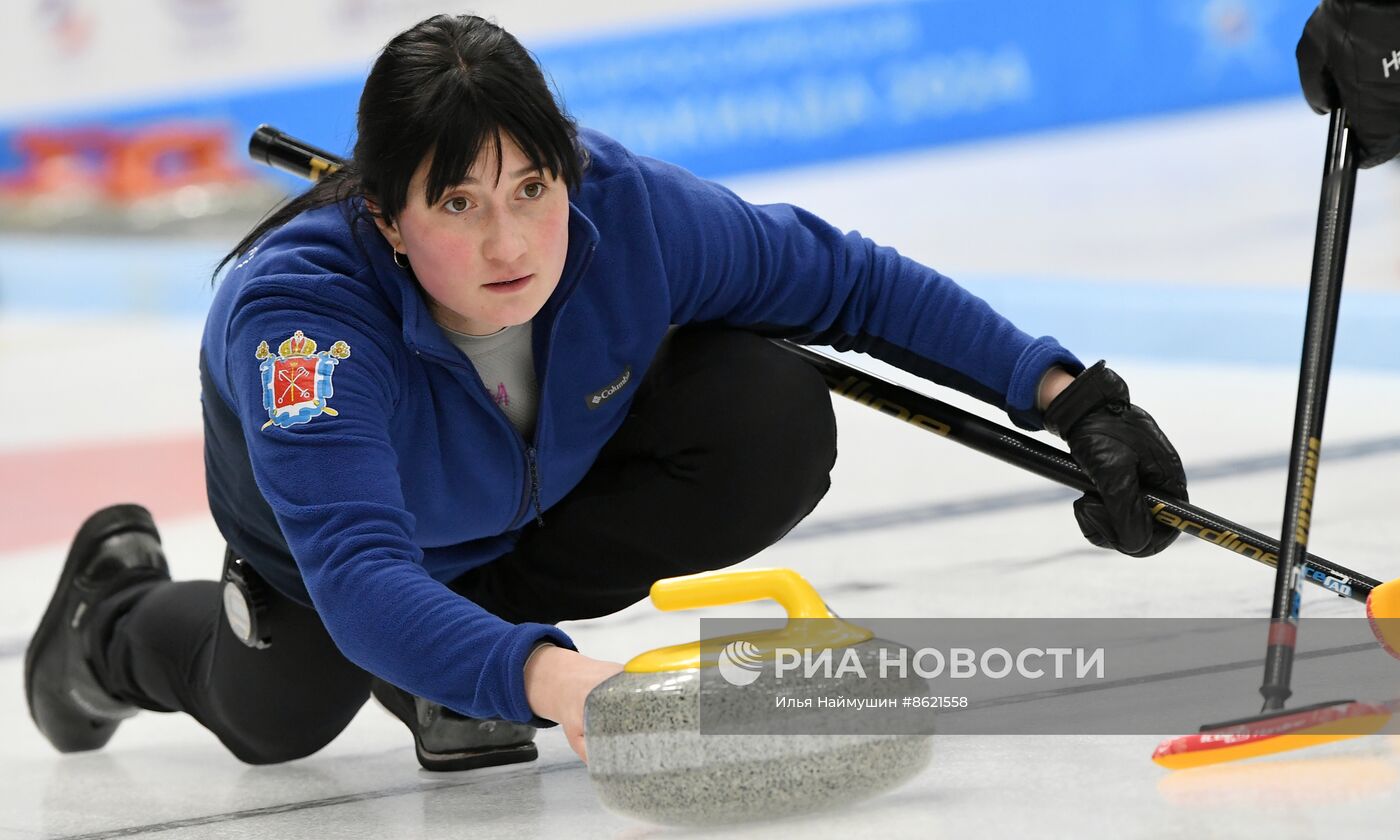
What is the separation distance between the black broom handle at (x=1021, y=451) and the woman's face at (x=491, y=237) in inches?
14.8

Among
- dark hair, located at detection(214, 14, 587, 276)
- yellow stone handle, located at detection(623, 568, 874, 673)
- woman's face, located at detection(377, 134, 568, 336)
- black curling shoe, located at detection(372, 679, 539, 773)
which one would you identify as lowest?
black curling shoe, located at detection(372, 679, 539, 773)

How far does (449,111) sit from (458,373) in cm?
23

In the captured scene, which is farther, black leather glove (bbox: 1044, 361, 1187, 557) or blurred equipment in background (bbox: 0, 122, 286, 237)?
blurred equipment in background (bbox: 0, 122, 286, 237)

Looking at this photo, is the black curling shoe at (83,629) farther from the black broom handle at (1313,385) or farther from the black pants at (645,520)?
the black broom handle at (1313,385)

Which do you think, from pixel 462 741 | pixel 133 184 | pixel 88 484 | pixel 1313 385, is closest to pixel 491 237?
pixel 462 741

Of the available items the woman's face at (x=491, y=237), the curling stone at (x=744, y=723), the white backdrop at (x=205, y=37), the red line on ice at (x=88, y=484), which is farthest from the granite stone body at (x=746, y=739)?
the white backdrop at (x=205, y=37)

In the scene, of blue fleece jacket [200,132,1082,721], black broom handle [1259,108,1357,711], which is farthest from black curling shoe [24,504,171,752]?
black broom handle [1259,108,1357,711]

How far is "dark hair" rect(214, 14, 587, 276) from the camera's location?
1.28m

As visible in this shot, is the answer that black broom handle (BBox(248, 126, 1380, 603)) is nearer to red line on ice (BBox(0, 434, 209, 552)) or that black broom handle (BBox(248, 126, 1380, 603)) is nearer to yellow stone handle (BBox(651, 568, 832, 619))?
yellow stone handle (BBox(651, 568, 832, 619))

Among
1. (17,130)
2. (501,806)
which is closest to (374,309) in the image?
(501,806)

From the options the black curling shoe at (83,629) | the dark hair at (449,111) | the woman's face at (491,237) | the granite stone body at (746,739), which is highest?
the dark hair at (449,111)

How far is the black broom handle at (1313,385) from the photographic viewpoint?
4.50 feet

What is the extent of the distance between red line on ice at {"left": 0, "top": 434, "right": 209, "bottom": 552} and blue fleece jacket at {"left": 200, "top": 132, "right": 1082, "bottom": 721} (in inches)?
51.8

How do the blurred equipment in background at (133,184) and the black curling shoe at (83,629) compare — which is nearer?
the black curling shoe at (83,629)
